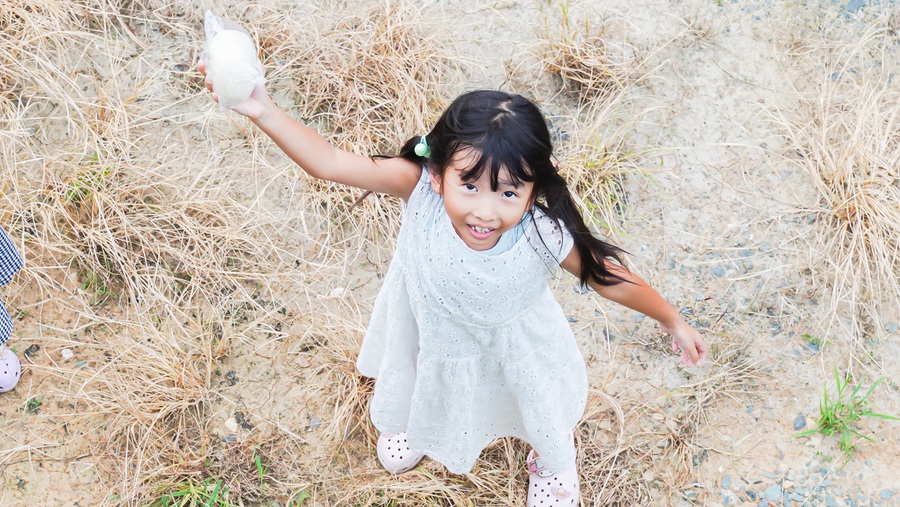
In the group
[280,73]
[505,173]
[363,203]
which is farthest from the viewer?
[280,73]

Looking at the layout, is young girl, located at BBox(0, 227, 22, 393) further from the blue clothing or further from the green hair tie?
the green hair tie

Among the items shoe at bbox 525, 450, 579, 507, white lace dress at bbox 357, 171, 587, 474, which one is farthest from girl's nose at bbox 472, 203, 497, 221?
shoe at bbox 525, 450, 579, 507

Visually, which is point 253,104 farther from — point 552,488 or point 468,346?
point 552,488

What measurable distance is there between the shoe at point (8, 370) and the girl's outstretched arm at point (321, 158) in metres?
1.46

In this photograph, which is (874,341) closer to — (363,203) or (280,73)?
(363,203)

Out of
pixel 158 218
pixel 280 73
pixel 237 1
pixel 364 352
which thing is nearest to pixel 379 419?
pixel 364 352

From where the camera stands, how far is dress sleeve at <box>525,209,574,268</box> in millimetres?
1517

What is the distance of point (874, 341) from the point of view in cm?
254

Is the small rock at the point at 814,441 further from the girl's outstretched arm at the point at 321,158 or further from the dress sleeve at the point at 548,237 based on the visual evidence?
the girl's outstretched arm at the point at 321,158

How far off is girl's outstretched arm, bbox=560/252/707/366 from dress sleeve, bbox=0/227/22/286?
1.54 metres

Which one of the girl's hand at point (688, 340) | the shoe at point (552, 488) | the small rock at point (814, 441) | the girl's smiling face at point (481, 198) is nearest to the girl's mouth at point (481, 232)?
the girl's smiling face at point (481, 198)

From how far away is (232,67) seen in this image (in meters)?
1.25

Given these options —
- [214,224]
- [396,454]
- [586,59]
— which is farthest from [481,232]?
[586,59]

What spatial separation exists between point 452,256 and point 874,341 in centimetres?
173
